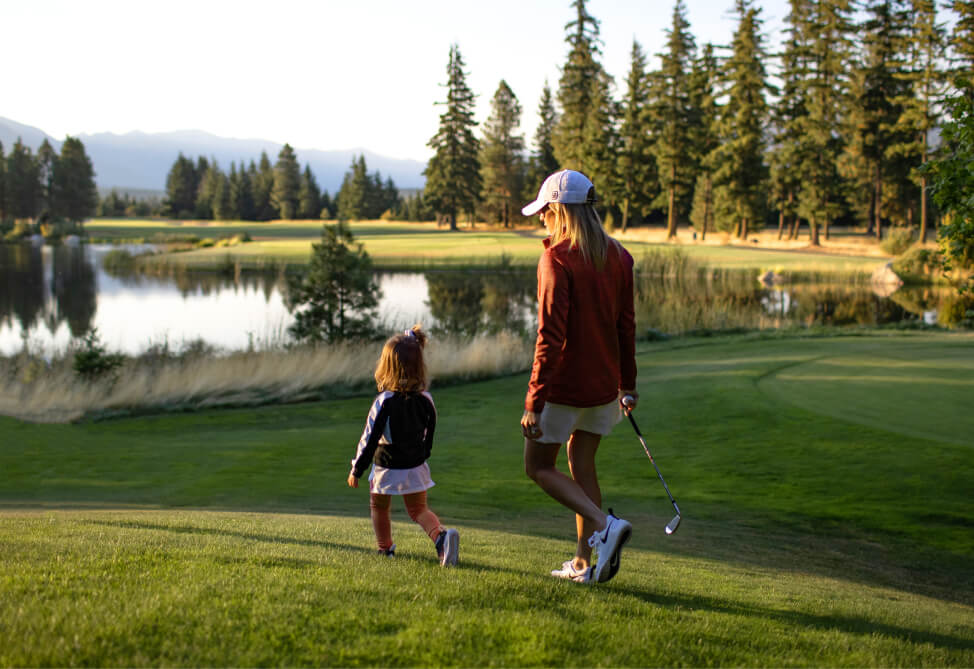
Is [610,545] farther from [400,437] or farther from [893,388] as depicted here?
A: [893,388]

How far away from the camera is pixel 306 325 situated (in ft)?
71.8

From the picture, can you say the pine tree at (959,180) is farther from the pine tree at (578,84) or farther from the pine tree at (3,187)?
the pine tree at (3,187)

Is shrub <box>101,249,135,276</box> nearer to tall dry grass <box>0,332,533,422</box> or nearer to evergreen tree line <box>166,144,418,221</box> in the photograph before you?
tall dry grass <box>0,332,533,422</box>

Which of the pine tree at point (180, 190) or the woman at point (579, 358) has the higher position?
the pine tree at point (180, 190)

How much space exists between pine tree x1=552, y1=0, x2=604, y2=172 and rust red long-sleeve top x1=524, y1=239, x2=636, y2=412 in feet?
230

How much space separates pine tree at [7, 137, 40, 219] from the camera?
309ft

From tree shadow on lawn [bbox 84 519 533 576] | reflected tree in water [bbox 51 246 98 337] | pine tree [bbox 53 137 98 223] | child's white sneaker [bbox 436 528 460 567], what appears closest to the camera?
tree shadow on lawn [bbox 84 519 533 576]

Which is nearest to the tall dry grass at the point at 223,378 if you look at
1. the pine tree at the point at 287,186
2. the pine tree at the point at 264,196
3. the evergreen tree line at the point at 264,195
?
the evergreen tree line at the point at 264,195

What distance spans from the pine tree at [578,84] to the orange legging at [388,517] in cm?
7003

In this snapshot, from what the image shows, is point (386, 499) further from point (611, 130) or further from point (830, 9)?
point (611, 130)

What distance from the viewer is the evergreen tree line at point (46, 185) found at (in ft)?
310

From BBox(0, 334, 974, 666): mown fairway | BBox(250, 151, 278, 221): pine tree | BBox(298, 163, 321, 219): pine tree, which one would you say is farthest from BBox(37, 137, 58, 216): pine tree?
BBox(0, 334, 974, 666): mown fairway

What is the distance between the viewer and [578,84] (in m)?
77.0

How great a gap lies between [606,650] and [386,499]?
199cm
